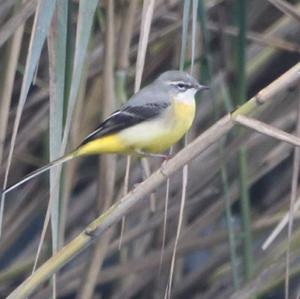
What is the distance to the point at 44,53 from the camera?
2.89 metres

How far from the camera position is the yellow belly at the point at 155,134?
2420 mm

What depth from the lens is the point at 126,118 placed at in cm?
245

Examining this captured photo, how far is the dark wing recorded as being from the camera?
237 centimetres

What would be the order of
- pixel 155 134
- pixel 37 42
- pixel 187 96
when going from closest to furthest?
pixel 37 42 → pixel 155 134 → pixel 187 96

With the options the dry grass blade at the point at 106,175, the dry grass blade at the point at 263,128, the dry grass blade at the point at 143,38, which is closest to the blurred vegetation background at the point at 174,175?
the dry grass blade at the point at 106,175

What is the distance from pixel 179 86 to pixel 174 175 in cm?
36

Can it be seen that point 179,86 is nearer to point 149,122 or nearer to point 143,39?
point 149,122

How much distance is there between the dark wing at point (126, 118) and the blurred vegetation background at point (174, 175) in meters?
0.06

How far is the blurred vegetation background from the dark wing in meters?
0.06

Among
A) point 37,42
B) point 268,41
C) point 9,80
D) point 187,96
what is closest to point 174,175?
point 187,96

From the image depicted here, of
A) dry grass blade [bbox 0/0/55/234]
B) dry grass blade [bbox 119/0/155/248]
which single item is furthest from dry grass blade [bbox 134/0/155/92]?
dry grass blade [bbox 0/0/55/234]

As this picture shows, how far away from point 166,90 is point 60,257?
40.3 inches

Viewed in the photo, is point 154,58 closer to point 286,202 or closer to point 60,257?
point 286,202

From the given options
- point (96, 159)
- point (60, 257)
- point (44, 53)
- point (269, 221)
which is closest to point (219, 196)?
point (269, 221)
